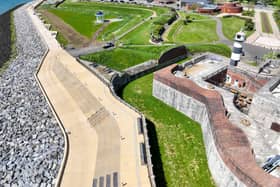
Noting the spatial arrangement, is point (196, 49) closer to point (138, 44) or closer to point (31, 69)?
point (138, 44)

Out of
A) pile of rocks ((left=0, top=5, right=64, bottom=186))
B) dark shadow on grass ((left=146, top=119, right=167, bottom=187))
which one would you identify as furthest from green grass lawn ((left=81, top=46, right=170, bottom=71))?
dark shadow on grass ((left=146, top=119, right=167, bottom=187))

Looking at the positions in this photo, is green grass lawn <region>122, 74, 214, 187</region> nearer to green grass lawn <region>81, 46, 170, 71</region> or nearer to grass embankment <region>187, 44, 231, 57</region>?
green grass lawn <region>81, 46, 170, 71</region>

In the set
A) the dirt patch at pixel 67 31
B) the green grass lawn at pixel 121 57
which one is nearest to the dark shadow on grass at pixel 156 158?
the green grass lawn at pixel 121 57

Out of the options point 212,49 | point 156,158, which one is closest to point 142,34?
point 212,49

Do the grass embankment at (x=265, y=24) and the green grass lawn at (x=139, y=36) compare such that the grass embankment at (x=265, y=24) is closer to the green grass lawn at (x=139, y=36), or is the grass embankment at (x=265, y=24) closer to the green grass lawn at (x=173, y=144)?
the green grass lawn at (x=139, y=36)

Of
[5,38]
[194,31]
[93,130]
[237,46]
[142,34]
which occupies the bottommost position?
[93,130]

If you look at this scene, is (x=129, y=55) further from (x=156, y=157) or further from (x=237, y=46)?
(x=156, y=157)
